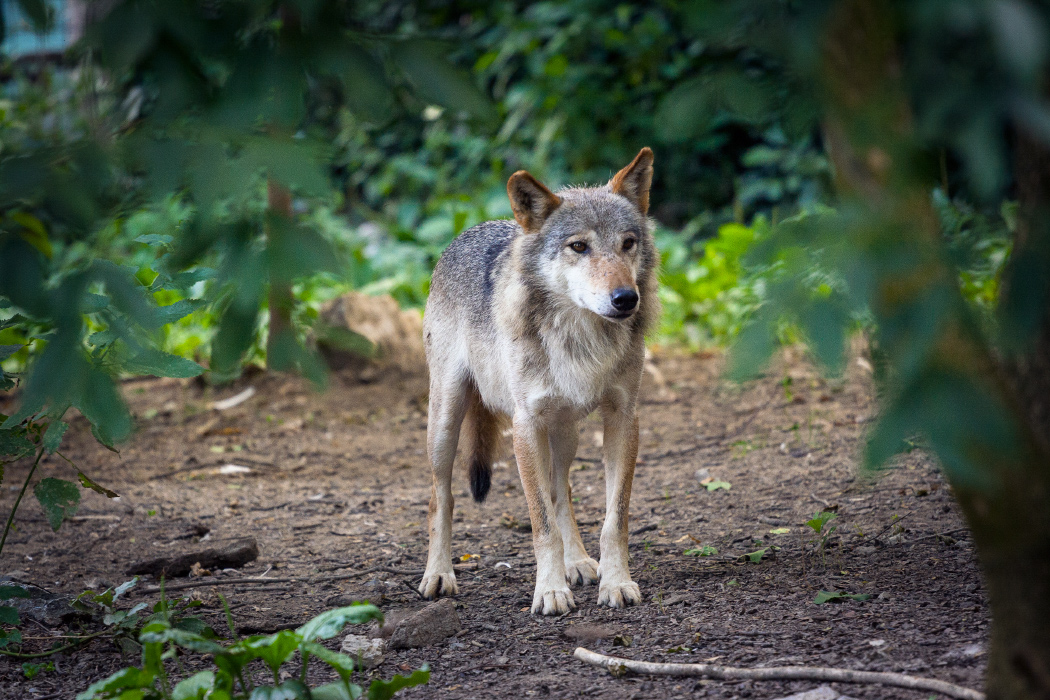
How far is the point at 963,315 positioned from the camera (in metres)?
1.30

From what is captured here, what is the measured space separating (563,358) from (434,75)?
95.4 inches

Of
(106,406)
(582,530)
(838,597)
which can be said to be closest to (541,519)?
(582,530)

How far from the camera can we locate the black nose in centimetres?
350

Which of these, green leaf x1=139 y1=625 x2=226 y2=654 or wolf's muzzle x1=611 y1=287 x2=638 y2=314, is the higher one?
wolf's muzzle x1=611 y1=287 x2=638 y2=314

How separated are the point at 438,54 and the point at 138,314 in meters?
0.62

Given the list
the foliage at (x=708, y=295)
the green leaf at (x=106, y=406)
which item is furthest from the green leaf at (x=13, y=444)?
the foliage at (x=708, y=295)

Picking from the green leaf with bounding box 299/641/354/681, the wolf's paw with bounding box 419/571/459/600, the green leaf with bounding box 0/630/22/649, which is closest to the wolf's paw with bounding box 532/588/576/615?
the wolf's paw with bounding box 419/571/459/600

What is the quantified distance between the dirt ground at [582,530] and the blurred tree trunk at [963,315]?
38 cm

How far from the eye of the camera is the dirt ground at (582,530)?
9.32 feet

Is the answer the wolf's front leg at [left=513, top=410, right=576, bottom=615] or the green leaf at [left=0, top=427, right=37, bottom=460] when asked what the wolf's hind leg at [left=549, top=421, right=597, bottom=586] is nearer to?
the wolf's front leg at [left=513, top=410, right=576, bottom=615]

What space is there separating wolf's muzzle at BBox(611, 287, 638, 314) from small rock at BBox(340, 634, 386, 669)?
1.54m

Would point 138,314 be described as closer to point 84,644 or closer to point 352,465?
point 84,644

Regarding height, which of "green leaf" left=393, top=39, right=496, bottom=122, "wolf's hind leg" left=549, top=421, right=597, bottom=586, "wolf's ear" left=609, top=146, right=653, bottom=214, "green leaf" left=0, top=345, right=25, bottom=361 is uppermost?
"wolf's ear" left=609, top=146, right=653, bottom=214

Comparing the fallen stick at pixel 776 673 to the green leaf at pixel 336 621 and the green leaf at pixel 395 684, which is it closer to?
the green leaf at pixel 395 684
